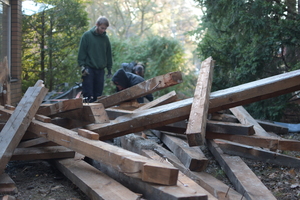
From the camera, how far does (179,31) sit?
33312 mm

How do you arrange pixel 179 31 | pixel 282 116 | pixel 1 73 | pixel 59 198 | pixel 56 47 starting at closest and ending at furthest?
pixel 59 198 → pixel 1 73 → pixel 282 116 → pixel 56 47 → pixel 179 31

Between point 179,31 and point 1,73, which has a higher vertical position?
point 179,31

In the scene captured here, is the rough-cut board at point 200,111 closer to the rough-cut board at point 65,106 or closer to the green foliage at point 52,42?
the rough-cut board at point 65,106

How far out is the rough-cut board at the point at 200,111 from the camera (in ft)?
8.96

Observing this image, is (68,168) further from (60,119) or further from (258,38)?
(258,38)

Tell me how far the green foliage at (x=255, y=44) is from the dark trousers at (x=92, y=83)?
2.38 m

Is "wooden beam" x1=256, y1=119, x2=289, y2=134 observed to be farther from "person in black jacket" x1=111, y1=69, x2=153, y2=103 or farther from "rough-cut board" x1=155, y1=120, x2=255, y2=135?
"person in black jacket" x1=111, y1=69, x2=153, y2=103

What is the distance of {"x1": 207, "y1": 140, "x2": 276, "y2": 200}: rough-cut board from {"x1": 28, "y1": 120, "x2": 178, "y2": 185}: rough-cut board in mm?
950

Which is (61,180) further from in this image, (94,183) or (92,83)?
(92,83)

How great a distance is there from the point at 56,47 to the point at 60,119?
7012 mm

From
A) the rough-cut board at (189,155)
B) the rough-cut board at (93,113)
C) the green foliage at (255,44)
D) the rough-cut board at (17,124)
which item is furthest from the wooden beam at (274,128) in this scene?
the rough-cut board at (17,124)

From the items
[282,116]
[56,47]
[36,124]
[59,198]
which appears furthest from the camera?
[56,47]

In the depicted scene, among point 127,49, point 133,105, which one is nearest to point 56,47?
point 127,49

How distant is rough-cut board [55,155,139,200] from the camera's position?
234cm
